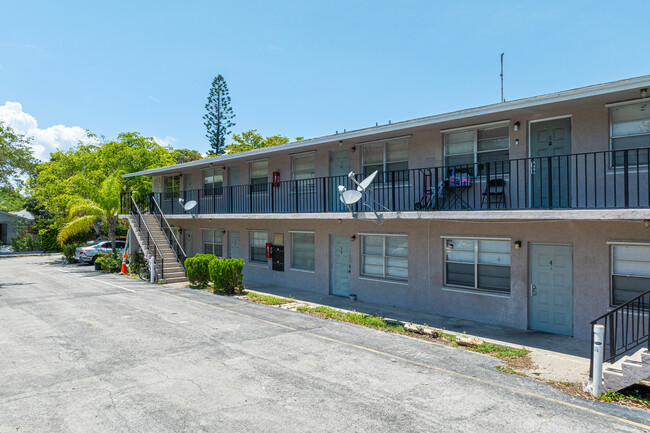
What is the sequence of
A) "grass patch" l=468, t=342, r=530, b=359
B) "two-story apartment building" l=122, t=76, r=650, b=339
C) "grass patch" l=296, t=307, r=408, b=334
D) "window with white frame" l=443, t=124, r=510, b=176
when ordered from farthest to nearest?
"window with white frame" l=443, t=124, r=510, b=176
"grass patch" l=296, t=307, r=408, b=334
"two-story apartment building" l=122, t=76, r=650, b=339
"grass patch" l=468, t=342, r=530, b=359

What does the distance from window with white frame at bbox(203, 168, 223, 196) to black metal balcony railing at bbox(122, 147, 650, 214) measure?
4.72m

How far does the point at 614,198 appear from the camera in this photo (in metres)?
8.85

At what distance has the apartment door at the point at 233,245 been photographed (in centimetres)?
2036

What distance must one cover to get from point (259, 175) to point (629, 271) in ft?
45.7

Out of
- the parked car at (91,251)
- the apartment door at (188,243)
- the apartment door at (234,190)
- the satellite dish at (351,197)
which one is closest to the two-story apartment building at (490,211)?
the satellite dish at (351,197)

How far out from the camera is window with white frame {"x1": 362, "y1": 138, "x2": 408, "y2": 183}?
44.3 feet

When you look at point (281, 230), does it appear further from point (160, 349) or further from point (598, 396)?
point (598, 396)

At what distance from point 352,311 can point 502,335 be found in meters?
4.38

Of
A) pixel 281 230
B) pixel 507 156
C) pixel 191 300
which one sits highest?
pixel 507 156

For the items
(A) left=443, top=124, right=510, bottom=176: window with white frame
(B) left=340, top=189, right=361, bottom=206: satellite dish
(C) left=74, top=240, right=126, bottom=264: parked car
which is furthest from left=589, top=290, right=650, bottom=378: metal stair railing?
(C) left=74, top=240, right=126, bottom=264: parked car

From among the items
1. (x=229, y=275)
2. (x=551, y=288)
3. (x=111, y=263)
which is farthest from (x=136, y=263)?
(x=551, y=288)

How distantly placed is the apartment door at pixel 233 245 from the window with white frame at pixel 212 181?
2.17m

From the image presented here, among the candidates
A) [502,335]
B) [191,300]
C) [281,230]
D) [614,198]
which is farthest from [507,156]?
[191,300]

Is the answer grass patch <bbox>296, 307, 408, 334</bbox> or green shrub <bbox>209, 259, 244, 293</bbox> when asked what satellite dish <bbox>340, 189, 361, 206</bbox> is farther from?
green shrub <bbox>209, 259, 244, 293</bbox>
